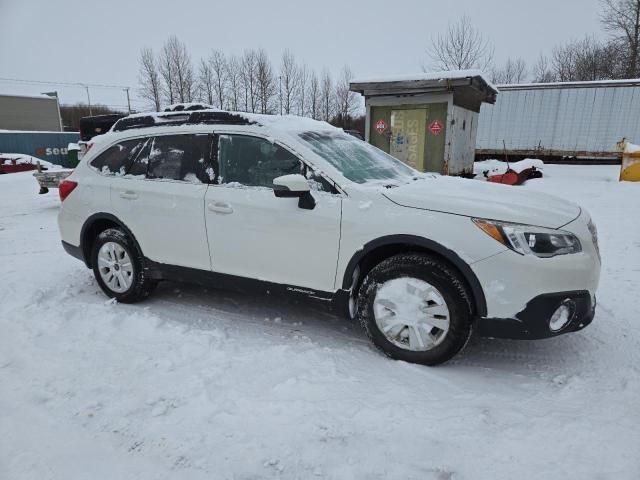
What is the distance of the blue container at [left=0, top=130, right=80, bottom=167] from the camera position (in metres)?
23.4

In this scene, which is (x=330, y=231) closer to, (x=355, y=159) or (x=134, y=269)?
(x=355, y=159)

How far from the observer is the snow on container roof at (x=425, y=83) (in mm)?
11117

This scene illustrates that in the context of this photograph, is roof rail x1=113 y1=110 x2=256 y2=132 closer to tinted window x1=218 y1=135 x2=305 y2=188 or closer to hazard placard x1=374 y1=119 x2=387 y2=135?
tinted window x1=218 y1=135 x2=305 y2=188

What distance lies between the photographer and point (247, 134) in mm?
3482

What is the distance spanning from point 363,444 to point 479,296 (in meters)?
1.17

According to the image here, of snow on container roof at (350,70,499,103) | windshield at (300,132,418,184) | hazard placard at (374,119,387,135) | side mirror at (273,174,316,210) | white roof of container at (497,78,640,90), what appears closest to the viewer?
side mirror at (273,174,316,210)

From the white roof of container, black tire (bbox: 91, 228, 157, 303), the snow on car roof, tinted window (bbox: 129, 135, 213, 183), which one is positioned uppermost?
the white roof of container

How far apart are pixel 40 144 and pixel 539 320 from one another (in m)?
28.1

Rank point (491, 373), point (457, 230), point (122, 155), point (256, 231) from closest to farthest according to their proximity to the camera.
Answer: point (457, 230)
point (491, 373)
point (256, 231)
point (122, 155)

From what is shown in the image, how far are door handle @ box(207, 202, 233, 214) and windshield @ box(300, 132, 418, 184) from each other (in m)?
0.81

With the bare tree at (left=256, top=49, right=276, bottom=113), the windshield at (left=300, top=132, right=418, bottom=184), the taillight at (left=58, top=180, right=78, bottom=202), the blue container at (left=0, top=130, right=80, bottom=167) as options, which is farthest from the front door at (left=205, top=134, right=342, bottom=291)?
the bare tree at (left=256, top=49, right=276, bottom=113)

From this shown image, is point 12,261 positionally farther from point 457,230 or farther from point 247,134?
point 457,230

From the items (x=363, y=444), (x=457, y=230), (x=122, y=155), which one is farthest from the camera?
(x=122, y=155)

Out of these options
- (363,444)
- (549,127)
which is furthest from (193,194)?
(549,127)
